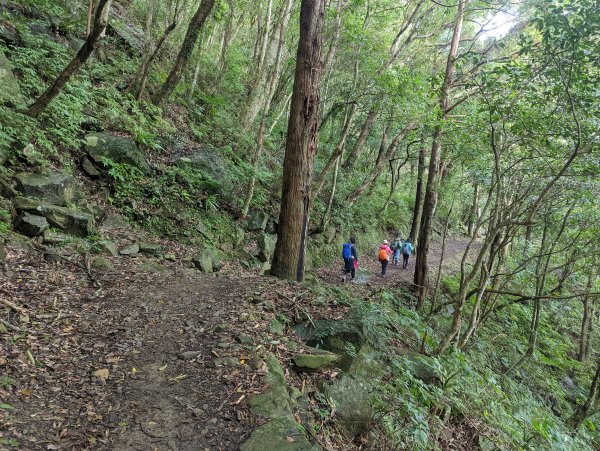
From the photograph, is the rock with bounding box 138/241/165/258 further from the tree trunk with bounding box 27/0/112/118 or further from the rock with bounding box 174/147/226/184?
the tree trunk with bounding box 27/0/112/118

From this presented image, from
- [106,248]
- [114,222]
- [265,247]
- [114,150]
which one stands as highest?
[114,150]

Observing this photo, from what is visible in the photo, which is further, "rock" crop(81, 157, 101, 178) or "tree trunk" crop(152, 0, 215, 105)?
"tree trunk" crop(152, 0, 215, 105)

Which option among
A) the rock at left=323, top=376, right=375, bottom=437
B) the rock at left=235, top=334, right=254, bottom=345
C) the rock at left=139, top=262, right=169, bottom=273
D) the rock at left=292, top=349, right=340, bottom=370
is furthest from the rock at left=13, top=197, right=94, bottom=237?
the rock at left=323, top=376, right=375, bottom=437

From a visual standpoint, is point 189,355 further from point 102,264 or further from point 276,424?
point 102,264

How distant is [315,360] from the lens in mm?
4668

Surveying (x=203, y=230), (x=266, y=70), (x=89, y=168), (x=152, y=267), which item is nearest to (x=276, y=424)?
(x=152, y=267)

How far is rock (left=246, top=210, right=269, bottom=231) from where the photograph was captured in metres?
12.6

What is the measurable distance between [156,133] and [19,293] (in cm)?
762

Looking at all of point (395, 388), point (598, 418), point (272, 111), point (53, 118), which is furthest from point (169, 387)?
point (272, 111)

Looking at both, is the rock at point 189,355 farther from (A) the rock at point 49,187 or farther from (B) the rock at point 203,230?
(B) the rock at point 203,230

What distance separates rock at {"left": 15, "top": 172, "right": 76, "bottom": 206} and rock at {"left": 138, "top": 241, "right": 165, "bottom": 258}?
174 centimetres

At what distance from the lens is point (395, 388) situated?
5012 mm

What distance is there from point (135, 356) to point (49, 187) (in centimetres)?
501

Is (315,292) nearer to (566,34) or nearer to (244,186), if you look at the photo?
(566,34)
